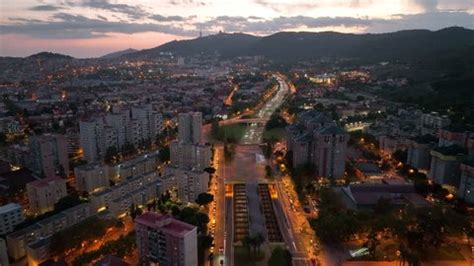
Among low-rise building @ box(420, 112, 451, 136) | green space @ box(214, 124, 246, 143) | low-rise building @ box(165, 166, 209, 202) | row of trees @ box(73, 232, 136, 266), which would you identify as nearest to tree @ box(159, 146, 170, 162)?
low-rise building @ box(165, 166, 209, 202)

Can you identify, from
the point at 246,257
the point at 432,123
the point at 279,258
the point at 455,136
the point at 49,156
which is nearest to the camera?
the point at 279,258

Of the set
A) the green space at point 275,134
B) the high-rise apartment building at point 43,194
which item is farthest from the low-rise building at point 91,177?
the green space at point 275,134

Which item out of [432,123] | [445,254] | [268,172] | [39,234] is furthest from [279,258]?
[432,123]

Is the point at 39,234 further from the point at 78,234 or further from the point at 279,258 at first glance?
the point at 279,258

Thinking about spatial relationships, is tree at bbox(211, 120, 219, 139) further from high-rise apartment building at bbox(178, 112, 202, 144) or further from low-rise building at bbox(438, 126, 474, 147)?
low-rise building at bbox(438, 126, 474, 147)

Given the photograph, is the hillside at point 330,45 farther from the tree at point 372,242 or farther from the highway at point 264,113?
the tree at point 372,242

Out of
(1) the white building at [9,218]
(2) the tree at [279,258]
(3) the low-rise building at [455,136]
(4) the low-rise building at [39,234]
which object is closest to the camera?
(2) the tree at [279,258]
